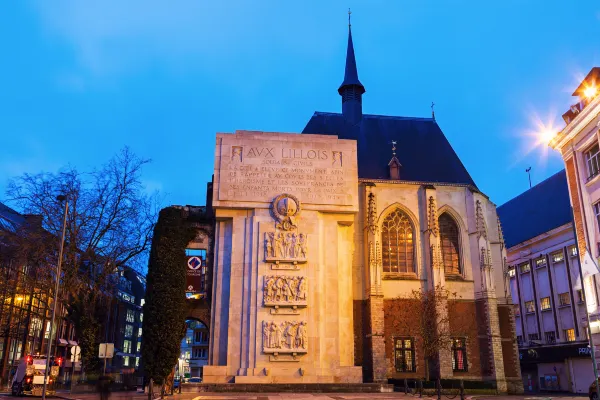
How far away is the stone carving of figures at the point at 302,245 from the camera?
3086 cm

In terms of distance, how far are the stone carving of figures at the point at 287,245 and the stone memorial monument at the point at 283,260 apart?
2.3 inches

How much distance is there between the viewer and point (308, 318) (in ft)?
98.5

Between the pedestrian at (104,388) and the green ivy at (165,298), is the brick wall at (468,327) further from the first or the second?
the pedestrian at (104,388)

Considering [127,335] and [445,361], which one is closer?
[445,361]

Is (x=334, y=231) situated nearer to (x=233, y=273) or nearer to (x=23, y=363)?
(x=233, y=273)

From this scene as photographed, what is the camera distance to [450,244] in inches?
1438

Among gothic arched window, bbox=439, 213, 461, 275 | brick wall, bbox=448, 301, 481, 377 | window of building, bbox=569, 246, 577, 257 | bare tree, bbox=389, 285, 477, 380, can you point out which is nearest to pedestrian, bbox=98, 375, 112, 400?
bare tree, bbox=389, 285, 477, 380

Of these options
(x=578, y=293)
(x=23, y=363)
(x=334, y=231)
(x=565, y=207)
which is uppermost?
(x=565, y=207)

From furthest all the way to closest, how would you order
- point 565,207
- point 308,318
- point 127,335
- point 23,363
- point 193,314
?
1. point 127,335
2. point 565,207
3. point 193,314
4. point 308,318
5. point 23,363

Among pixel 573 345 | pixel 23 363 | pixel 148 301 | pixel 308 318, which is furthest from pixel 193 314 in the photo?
pixel 573 345

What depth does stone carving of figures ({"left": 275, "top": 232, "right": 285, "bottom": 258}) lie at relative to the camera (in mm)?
30703

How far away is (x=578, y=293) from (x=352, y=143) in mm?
20582

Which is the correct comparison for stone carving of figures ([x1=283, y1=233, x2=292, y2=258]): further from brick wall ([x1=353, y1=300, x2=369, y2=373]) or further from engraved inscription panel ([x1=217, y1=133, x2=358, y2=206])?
brick wall ([x1=353, y1=300, x2=369, y2=373])

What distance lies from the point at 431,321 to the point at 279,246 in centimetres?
1037
